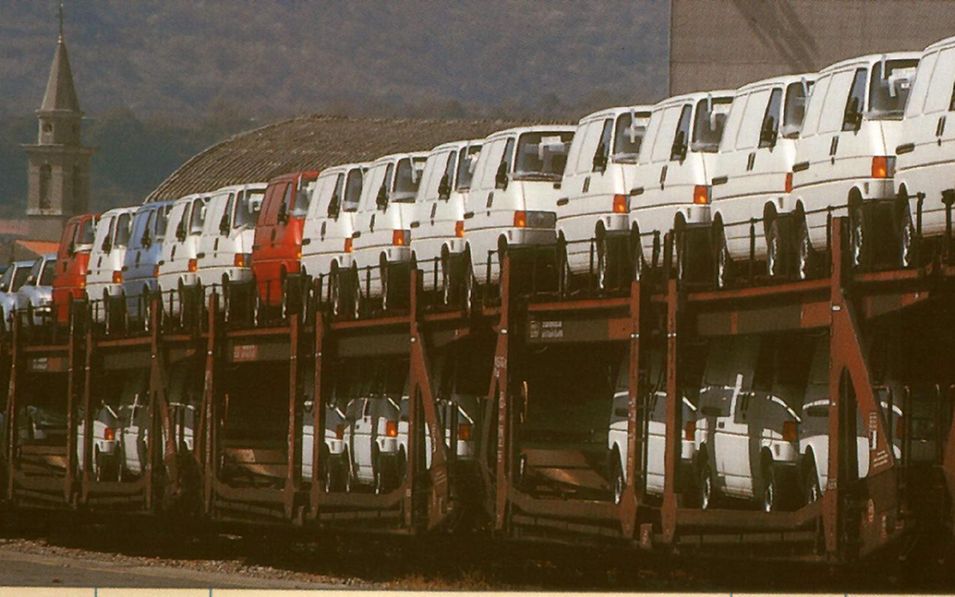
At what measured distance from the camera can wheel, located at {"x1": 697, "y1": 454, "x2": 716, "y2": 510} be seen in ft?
45.2

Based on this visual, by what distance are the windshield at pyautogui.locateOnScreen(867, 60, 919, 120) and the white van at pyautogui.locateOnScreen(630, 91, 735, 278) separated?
1.81m

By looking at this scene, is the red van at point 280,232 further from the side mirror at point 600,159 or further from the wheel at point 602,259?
the wheel at point 602,259

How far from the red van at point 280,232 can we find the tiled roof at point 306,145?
553 millimetres

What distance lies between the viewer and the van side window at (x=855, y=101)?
1290cm

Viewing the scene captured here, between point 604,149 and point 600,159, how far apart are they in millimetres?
81

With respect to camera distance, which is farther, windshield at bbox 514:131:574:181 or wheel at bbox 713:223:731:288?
A: windshield at bbox 514:131:574:181

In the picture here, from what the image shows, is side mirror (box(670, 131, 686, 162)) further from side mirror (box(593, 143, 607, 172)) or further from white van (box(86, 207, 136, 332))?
white van (box(86, 207, 136, 332))

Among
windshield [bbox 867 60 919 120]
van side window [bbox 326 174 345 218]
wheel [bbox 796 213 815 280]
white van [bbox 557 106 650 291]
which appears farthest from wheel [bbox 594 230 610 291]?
van side window [bbox 326 174 345 218]

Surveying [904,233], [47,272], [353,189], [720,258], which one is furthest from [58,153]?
[904,233]

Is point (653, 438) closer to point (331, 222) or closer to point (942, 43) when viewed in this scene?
point (942, 43)

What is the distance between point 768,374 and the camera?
13.4 metres

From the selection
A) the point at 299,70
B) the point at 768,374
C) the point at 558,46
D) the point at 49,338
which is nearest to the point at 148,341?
the point at 49,338

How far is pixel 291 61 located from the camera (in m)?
15.0

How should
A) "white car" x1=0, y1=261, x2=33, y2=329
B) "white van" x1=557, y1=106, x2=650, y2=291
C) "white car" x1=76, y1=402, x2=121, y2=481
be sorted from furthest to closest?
"white car" x1=76, y1=402, x2=121, y2=481 < "white car" x1=0, y1=261, x2=33, y2=329 < "white van" x1=557, y1=106, x2=650, y2=291
